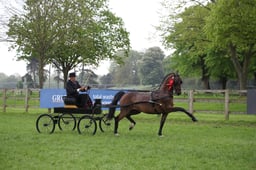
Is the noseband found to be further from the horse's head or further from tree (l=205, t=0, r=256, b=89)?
tree (l=205, t=0, r=256, b=89)

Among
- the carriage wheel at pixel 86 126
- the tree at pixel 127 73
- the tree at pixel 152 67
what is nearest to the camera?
the carriage wheel at pixel 86 126

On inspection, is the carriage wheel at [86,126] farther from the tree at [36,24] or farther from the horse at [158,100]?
the tree at [36,24]

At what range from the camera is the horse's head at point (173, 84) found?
12.1 metres

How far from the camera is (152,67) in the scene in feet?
279

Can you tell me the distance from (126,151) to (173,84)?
11.7 feet

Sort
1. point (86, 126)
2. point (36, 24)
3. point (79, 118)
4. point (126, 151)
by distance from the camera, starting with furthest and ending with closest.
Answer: point (36, 24) < point (79, 118) < point (86, 126) < point (126, 151)

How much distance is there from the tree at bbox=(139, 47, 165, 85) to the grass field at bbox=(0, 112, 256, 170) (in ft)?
221

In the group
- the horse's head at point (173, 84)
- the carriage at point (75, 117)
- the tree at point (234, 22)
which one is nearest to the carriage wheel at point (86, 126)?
the carriage at point (75, 117)

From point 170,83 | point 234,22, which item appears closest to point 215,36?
point 234,22

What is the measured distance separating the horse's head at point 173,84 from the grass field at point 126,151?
4.73ft

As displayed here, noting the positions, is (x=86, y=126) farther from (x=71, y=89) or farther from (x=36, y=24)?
(x=36, y=24)

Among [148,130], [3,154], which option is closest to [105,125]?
[148,130]

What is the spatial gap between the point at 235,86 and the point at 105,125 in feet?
182

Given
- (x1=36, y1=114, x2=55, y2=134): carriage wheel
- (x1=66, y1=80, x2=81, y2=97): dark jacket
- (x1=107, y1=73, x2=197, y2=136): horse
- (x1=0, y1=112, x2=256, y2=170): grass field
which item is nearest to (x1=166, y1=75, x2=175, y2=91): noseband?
(x1=107, y1=73, x2=197, y2=136): horse
